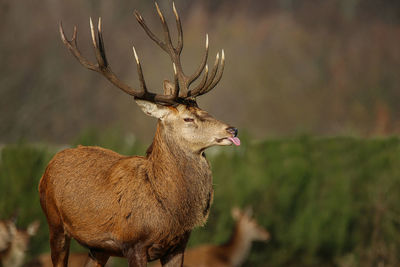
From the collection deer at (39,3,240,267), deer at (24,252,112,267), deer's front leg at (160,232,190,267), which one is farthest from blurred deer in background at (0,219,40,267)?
deer's front leg at (160,232,190,267)

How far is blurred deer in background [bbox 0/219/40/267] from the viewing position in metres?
7.37

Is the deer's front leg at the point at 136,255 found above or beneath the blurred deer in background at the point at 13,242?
above

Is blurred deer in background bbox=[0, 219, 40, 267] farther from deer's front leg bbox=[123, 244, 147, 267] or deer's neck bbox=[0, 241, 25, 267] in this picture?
deer's front leg bbox=[123, 244, 147, 267]

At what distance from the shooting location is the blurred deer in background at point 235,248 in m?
7.79

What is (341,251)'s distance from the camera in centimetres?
943

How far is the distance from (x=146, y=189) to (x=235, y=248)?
5043 millimetres

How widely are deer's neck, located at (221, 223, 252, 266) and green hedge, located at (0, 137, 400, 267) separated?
1.90 ft

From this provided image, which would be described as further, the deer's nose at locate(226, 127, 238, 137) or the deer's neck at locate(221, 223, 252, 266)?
the deer's neck at locate(221, 223, 252, 266)

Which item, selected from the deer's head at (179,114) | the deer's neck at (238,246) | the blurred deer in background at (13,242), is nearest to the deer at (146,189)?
the deer's head at (179,114)

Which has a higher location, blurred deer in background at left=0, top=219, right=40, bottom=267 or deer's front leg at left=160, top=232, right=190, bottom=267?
deer's front leg at left=160, top=232, right=190, bottom=267

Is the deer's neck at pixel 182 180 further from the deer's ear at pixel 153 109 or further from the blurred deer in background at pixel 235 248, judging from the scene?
the blurred deer in background at pixel 235 248

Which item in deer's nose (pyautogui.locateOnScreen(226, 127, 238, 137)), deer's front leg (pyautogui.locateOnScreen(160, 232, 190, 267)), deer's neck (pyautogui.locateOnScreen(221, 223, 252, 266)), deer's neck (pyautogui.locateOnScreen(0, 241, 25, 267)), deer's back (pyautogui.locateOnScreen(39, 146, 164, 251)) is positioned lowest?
deer's neck (pyautogui.locateOnScreen(0, 241, 25, 267))

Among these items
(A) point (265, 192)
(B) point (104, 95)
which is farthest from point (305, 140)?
(B) point (104, 95)

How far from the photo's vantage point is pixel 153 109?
12.7 ft
